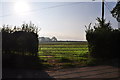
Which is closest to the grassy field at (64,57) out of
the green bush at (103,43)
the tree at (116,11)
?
the green bush at (103,43)

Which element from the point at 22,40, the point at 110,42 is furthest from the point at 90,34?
the point at 22,40

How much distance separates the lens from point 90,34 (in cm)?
1226

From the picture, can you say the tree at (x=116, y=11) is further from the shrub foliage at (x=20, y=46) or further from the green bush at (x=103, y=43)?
the shrub foliage at (x=20, y=46)

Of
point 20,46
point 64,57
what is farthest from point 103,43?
point 20,46

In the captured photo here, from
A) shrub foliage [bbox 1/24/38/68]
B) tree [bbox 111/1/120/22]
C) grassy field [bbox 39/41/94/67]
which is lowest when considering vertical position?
grassy field [bbox 39/41/94/67]

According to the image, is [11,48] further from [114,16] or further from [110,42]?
[114,16]

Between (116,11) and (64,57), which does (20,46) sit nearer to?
(64,57)

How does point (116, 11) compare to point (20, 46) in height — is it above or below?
above

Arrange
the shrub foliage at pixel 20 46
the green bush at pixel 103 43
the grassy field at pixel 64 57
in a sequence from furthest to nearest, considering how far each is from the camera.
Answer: the green bush at pixel 103 43, the grassy field at pixel 64 57, the shrub foliage at pixel 20 46

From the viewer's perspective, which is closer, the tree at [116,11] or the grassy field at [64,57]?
the grassy field at [64,57]

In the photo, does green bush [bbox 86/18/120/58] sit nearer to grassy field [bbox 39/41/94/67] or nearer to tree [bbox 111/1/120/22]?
grassy field [bbox 39/41/94/67]

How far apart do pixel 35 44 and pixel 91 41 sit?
4.58 m

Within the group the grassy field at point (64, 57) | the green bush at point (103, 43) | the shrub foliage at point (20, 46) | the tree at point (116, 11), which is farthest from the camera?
the tree at point (116, 11)

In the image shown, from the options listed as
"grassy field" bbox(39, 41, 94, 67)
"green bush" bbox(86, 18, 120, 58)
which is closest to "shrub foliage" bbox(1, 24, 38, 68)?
"grassy field" bbox(39, 41, 94, 67)
